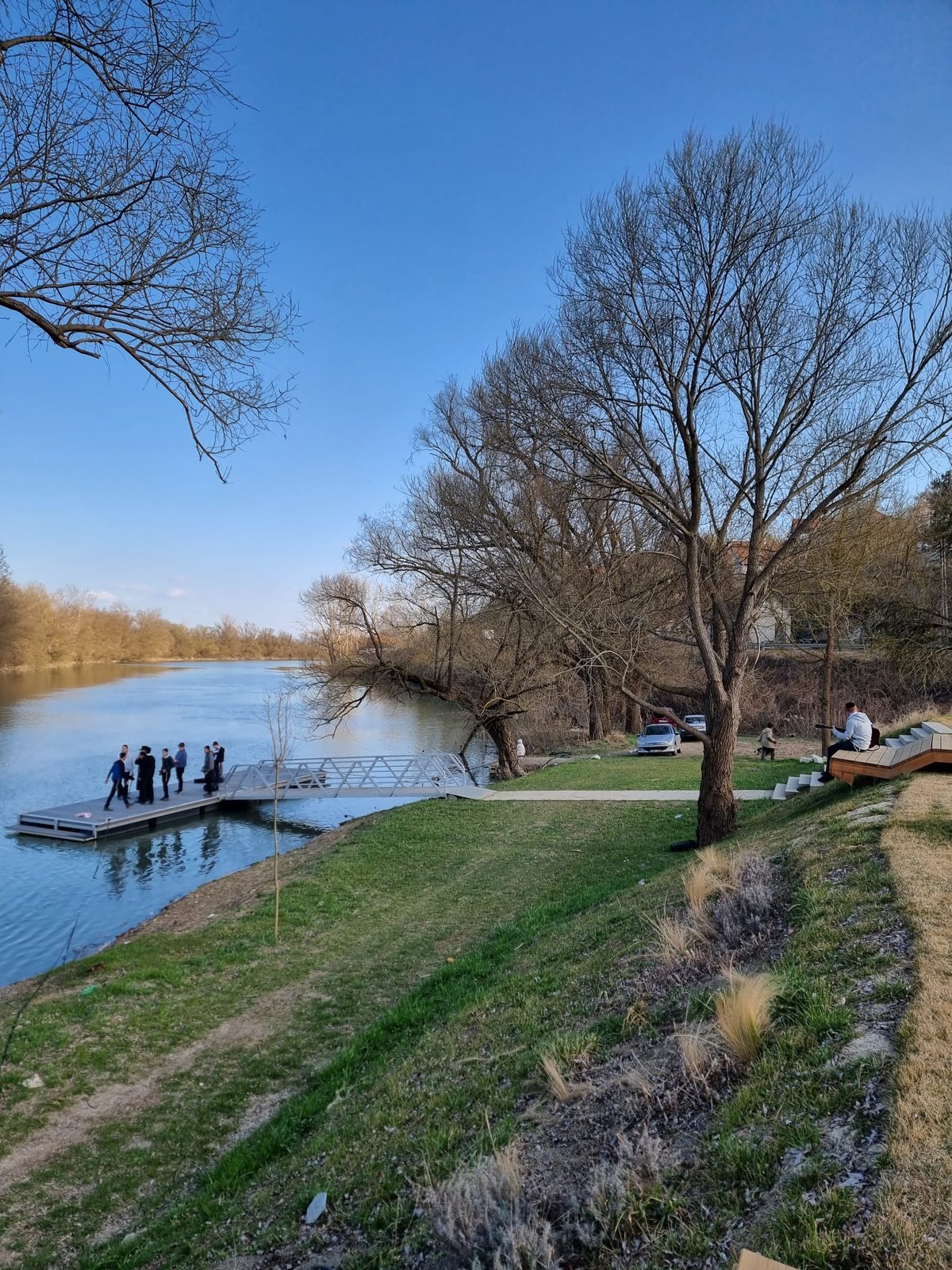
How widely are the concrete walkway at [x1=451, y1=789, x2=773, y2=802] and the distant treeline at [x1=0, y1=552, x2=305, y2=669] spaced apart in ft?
114

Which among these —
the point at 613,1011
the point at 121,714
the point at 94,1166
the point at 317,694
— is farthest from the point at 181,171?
the point at 121,714

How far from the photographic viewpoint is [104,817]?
63.4 ft

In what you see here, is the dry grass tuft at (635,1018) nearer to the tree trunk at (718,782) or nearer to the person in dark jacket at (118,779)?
the tree trunk at (718,782)

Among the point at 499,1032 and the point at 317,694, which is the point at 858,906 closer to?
the point at 499,1032

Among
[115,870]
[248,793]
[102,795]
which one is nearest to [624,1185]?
[115,870]

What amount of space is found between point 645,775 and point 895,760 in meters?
11.7

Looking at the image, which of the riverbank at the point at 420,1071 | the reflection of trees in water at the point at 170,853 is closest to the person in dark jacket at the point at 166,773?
the reflection of trees in water at the point at 170,853

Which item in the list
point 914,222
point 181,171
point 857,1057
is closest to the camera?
point 857,1057

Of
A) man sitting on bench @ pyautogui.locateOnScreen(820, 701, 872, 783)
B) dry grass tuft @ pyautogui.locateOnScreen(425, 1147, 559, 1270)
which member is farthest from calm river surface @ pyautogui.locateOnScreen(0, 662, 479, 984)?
man sitting on bench @ pyautogui.locateOnScreen(820, 701, 872, 783)

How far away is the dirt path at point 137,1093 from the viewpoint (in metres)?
5.02

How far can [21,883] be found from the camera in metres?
15.0

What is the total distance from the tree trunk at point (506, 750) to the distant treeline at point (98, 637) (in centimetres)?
3021

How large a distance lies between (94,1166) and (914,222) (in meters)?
11.9

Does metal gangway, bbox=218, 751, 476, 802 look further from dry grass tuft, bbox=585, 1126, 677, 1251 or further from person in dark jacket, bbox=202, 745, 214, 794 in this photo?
dry grass tuft, bbox=585, 1126, 677, 1251
